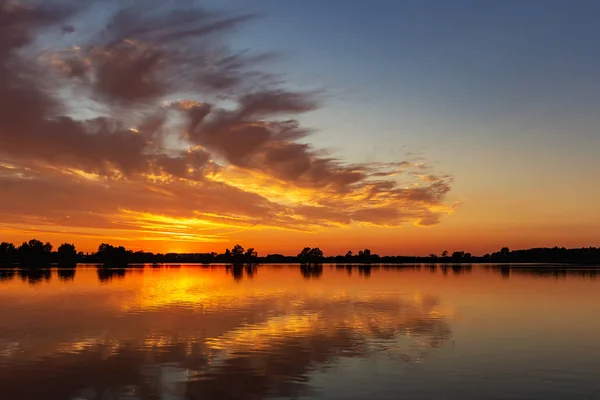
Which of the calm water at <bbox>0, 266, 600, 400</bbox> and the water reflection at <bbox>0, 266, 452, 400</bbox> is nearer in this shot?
the calm water at <bbox>0, 266, 600, 400</bbox>

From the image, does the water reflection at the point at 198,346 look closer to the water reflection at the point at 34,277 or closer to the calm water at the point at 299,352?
the calm water at the point at 299,352

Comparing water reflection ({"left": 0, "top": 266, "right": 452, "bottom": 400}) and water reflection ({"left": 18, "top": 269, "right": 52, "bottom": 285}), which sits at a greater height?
water reflection ({"left": 0, "top": 266, "right": 452, "bottom": 400})

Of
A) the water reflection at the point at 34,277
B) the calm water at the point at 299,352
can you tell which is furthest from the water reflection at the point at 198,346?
the water reflection at the point at 34,277

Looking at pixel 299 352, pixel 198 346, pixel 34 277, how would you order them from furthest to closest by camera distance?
pixel 34 277 → pixel 198 346 → pixel 299 352

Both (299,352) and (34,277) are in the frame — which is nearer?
(299,352)

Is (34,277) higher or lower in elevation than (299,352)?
lower

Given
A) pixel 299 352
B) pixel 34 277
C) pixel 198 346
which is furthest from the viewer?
pixel 34 277

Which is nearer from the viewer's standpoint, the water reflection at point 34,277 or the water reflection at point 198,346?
the water reflection at point 198,346

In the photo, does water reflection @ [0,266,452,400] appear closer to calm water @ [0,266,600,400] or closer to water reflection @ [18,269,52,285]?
calm water @ [0,266,600,400]

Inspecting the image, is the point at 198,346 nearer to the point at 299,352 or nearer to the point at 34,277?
the point at 299,352

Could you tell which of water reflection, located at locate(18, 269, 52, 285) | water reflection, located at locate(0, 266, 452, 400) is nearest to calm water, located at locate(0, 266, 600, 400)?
water reflection, located at locate(0, 266, 452, 400)

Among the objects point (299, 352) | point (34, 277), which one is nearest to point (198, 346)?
point (299, 352)

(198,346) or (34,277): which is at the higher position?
(198,346)

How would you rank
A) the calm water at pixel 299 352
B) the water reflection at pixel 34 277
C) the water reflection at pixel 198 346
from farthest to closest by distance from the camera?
the water reflection at pixel 34 277 → the water reflection at pixel 198 346 → the calm water at pixel 299 352
